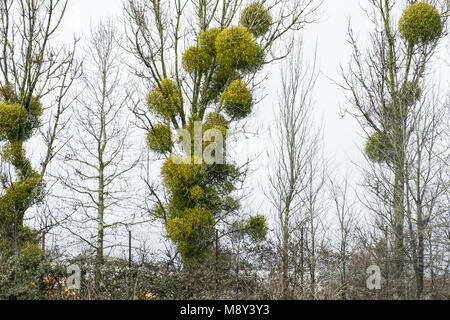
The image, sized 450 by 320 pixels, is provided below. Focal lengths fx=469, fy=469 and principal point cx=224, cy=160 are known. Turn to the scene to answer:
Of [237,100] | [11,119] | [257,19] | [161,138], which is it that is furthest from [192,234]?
Result: [257,19]

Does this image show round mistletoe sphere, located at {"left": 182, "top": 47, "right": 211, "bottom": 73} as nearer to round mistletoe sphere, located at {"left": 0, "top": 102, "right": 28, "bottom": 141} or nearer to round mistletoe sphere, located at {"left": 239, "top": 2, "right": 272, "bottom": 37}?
round mistletoe sphere, located at {"left": 239, "top": 2, "right": 272, "bottom": 37}

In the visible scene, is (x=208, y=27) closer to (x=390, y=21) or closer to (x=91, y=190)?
(x=390, y=21)

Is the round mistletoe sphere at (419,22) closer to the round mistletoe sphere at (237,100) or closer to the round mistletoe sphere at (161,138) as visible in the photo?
the round mistletoe sphere at (237,100)

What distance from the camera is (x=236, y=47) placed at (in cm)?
980

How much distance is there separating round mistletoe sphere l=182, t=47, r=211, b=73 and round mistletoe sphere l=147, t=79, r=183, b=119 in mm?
602

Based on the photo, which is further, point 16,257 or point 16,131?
point 16,131

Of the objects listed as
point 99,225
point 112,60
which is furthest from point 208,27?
point 99,225

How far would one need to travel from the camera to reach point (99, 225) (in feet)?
39.6

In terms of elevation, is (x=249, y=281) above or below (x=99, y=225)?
below

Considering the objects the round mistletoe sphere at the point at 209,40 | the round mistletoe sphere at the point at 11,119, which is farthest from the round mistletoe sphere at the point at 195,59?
the round mistletoe sphere at the point at 11,119

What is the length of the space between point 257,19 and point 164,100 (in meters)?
3.03

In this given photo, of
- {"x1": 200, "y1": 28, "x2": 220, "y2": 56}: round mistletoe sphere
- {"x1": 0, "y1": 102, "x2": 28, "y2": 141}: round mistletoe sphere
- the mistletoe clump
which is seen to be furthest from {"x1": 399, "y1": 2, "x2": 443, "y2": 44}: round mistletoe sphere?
{"x1": 0, "y1": 102, "x2": 28, "y2": 141}: round mistletoe sphere
